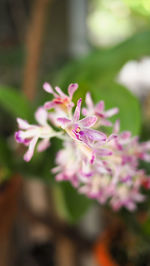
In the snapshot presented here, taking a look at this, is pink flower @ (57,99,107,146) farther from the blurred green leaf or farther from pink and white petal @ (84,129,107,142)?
the blurred green leaf

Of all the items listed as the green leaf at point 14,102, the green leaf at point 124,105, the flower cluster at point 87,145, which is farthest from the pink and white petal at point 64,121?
the green leaf at point 14,102

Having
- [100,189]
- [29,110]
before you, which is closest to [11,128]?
[29,110]

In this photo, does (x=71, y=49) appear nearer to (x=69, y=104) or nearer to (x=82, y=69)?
(x=82, y=69)

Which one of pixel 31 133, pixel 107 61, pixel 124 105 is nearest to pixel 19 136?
pixel 31 133

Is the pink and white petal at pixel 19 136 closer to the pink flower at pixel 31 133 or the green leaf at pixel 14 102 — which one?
the pink flower at pixel 31 133

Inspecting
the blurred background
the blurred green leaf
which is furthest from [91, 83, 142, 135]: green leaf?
the blurred green leaf

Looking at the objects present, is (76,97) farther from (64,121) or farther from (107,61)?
(107,61)
